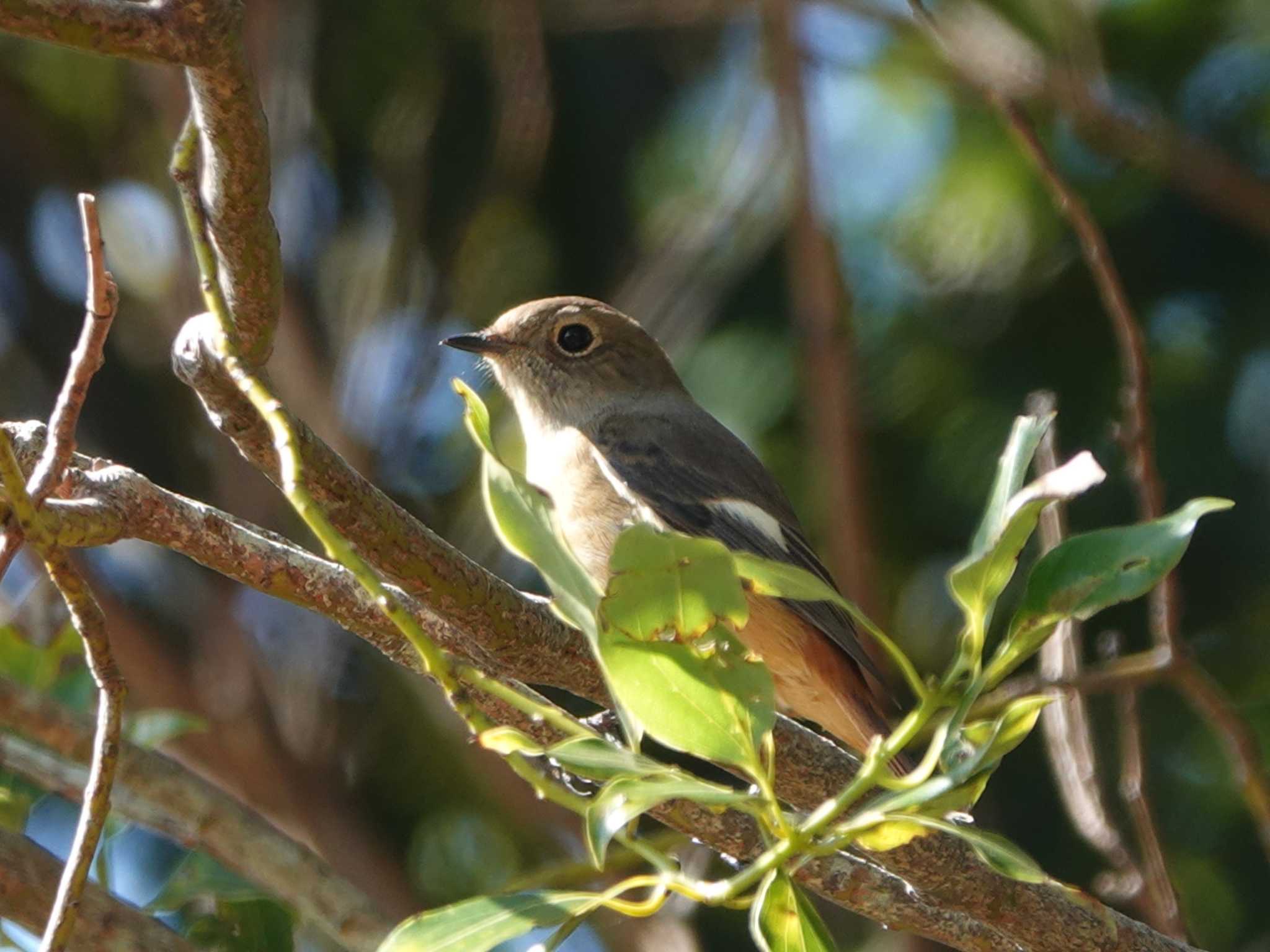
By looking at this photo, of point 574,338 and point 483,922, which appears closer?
point 483,922

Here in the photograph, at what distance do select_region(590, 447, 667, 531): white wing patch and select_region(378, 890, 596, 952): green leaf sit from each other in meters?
2.41

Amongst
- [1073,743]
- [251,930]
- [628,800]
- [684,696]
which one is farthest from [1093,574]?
[1073,743]

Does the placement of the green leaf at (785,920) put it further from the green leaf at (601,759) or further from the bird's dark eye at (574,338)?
the bird's dark eye at (574,338)

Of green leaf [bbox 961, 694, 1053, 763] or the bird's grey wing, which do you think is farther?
the bird's grey wing

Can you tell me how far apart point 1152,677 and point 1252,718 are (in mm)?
509

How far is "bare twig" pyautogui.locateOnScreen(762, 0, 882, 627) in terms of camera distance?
15.4ft

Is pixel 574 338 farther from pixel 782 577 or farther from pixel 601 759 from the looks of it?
pixel 601 759

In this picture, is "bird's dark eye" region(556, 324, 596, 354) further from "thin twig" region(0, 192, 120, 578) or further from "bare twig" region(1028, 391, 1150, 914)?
"thin twig" region(0, 192, 120, 578)

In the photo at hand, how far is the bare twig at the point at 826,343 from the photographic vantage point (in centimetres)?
470

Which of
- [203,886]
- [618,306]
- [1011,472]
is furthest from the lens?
→ [618,306]

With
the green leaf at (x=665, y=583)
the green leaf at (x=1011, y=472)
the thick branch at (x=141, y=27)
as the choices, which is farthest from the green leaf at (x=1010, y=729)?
the thick branch at (x=141, y=27)

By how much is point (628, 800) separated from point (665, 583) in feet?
0.76

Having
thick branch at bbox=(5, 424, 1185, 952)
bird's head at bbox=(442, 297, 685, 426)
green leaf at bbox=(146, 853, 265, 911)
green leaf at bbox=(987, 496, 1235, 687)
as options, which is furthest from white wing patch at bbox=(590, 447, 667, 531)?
green leaf at bbox=(987, 496, 1235, 687)

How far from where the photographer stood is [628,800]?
1.56 meters
